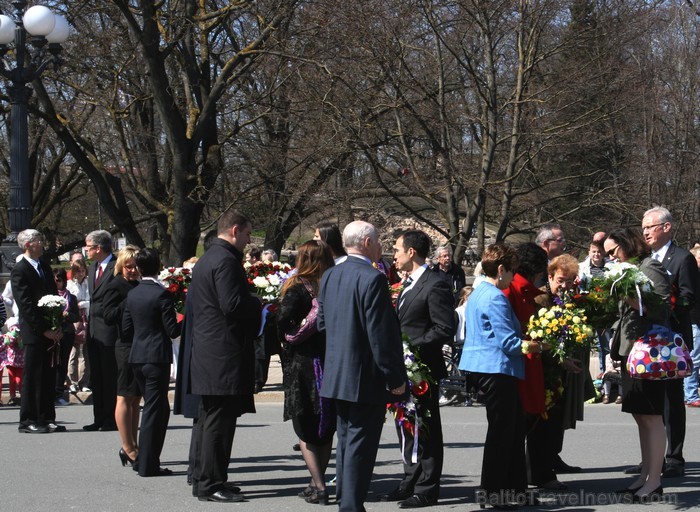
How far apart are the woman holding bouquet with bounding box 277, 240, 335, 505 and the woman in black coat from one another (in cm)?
187

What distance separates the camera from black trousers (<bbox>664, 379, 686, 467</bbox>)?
7.78m

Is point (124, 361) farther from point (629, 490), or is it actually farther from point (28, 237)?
point (629, 490)

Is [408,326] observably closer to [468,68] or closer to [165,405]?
[165,405]

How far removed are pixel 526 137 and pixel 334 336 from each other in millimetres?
12988

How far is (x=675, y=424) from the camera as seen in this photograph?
25.6 feet

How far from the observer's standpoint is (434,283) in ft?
22.8

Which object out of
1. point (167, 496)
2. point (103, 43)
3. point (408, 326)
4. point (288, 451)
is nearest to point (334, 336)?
point (408, 326)

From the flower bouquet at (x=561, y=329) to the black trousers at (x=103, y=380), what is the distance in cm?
511

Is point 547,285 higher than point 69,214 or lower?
lower

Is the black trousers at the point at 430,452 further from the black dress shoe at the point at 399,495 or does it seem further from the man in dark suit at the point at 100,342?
the man in dark suit at the point at 100,342

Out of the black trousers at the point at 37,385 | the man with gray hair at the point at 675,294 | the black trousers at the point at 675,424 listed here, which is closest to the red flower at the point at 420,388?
the man with gray hair at the point at 675,294

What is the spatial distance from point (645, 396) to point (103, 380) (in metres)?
5.81

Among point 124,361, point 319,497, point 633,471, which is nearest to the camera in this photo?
point 319,497

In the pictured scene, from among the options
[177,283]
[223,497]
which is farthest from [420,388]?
[177,283]
